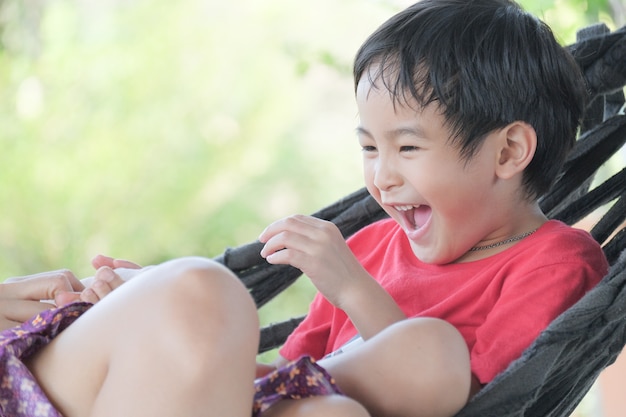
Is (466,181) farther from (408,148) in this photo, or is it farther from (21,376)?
(21,376)

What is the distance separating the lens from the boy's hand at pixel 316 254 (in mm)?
1140

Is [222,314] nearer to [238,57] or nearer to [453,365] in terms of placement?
[453,365]

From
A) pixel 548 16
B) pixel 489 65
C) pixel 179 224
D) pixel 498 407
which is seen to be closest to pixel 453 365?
Result: pixel 498 407

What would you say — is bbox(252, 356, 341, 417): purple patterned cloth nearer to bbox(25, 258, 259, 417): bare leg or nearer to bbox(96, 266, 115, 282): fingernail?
bbox(25, 258, 259, 417): bare leg

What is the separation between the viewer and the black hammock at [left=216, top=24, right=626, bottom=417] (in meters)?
0.97

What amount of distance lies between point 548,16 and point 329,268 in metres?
1.19

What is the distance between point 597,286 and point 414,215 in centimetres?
31

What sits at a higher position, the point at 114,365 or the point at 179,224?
the point at 114,365

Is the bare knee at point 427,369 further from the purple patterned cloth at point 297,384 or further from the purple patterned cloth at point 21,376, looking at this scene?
the purple patterned cloth at point 21,376

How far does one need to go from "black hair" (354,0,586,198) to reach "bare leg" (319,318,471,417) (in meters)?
0.31

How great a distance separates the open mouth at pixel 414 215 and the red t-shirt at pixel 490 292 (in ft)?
0.23

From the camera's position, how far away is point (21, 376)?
0.88 metres

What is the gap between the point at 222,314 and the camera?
2.77ft

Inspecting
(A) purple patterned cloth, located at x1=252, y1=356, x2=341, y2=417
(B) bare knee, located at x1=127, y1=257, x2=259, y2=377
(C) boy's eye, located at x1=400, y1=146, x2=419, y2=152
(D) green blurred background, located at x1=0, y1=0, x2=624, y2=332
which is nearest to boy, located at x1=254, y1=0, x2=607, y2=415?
(C) boy's eye, located at x1=400, y1=146, x2=419, y2=152
